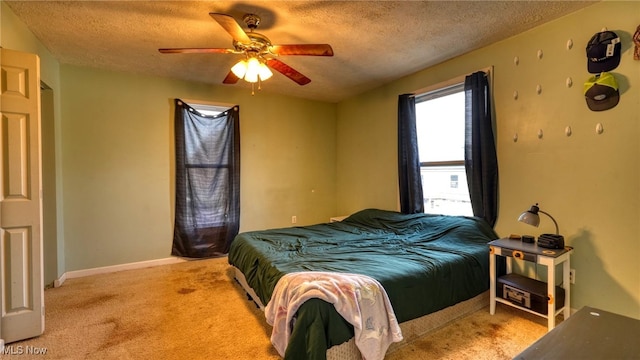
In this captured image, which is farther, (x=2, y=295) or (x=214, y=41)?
(x=214, y=41)

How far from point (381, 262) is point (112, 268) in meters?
3.38

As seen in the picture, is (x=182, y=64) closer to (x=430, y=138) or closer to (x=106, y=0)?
(x=106, y=0)

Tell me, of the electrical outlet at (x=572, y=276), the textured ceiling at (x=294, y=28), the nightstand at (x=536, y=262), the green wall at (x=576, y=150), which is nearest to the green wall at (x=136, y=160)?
the textured ceiling at (x=294, y=28)

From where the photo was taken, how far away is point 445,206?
3.51 meters

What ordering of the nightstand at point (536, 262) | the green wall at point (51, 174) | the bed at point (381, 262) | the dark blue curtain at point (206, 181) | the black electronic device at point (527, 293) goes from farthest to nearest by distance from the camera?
the dark blue curtain at point (206, 181) < the green wall at point (51, 174) < the black electronic device at point (527, 293) < the nightstand at point (536, 262) < the bed at point (381, 262)

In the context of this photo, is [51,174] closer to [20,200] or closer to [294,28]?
[20,200]

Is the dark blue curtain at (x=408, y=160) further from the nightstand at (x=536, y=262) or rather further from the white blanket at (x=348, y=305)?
the white blanket at (x=348, y=305)

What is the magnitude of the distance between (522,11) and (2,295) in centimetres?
439

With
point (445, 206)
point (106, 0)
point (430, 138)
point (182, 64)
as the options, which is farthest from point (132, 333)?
point (430, 138)

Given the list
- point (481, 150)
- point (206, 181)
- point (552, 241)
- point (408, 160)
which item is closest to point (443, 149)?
point (408, 160)

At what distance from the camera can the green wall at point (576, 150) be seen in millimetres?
2121

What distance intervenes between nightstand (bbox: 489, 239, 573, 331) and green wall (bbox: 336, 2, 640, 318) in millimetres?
179

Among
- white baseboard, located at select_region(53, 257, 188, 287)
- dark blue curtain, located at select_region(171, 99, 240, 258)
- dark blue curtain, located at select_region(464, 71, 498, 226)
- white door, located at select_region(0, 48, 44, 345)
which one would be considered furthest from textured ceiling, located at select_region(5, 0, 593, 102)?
white baseboard, located at select_region(53, 257, 188, 287)

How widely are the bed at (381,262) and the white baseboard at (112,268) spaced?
134 cm
